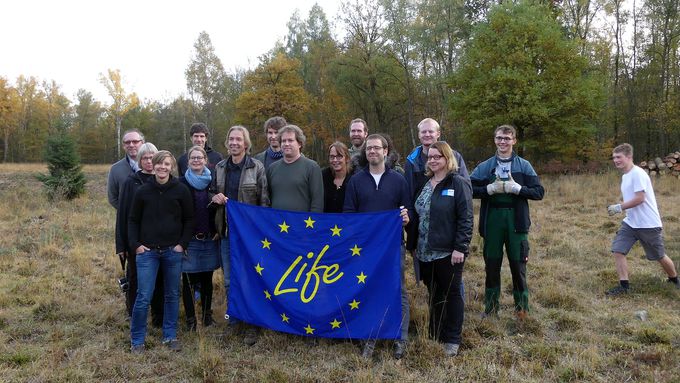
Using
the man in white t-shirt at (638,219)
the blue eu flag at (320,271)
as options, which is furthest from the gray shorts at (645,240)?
the blue eu flag at (320,271)

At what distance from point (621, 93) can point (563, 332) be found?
1188 inches

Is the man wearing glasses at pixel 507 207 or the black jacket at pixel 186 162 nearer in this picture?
the man wearing glasses at pixel 507 207

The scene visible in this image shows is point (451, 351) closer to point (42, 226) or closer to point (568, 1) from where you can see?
point (42, 226)

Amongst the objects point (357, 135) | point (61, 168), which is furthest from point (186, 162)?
point (61, 168)

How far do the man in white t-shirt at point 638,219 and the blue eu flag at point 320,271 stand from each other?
3582mm

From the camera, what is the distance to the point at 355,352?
4266mm

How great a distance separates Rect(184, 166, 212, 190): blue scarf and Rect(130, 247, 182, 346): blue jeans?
726 millimetres

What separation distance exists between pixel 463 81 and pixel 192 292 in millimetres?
19976

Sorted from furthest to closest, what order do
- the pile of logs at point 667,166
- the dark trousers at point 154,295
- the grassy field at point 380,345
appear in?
the pile of logs at point 667,166 → the dark trousers at point 154,295 → the grassy field at point 380,345

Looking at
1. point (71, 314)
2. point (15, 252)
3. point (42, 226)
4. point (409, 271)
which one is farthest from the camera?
point (42, 226)

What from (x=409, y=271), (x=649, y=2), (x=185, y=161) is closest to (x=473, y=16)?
(x=649, y=2)

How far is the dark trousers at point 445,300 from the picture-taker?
13.7 feet

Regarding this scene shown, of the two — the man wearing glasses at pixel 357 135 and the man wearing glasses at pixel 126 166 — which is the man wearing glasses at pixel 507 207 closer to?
the man wearing glasses at pixel 357 135

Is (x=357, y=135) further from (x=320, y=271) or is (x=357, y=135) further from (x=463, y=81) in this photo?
(x=463, y=81)
